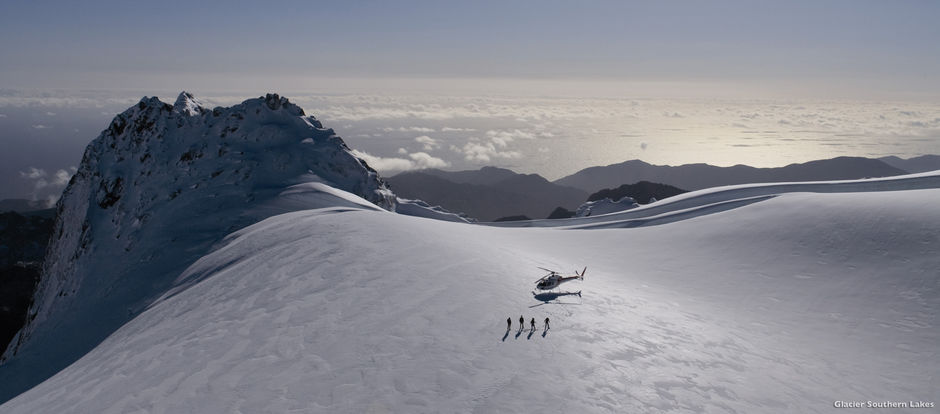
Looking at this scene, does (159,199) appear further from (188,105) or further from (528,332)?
(528,332)

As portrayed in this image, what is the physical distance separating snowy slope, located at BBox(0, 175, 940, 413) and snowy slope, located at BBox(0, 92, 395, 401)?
38.7 ft

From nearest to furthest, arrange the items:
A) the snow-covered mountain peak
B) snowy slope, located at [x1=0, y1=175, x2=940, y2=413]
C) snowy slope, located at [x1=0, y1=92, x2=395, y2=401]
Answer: snowy slope, located at [x1=0, y1=175, x2=940, y2=413]
snowy slope, located at [x1=0, y1=92, x2=395, y2=401]
the snow-covered mountain peak

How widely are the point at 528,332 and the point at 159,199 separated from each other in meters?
64.8

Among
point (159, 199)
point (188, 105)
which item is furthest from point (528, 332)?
point (188, 105)

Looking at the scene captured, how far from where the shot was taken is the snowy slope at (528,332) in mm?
15805

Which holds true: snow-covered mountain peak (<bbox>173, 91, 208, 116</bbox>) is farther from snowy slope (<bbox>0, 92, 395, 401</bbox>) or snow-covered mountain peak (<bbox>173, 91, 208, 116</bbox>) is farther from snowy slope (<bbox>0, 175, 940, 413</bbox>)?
snowy slope (<bbox>0, 175, 940, 413</bbox>)

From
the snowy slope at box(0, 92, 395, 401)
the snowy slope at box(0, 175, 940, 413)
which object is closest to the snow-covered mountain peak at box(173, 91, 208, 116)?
the snowy slope at box(0, 92, 395, 401)

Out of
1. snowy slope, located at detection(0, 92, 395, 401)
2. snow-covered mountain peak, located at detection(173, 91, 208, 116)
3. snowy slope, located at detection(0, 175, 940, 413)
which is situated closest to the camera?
snowy slope, located at detection(0, 175, 940, 413)

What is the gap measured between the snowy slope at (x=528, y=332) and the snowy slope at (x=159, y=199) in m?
11.8

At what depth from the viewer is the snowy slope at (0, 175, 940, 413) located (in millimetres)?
15805

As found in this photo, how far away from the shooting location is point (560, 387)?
15383mm

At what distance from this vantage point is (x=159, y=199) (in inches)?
2552

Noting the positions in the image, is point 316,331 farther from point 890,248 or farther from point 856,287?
point 890,248

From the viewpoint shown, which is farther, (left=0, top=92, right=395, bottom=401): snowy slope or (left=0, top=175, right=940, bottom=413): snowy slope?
(left=0, top=92, right=395, bottom=401): snowy slope
